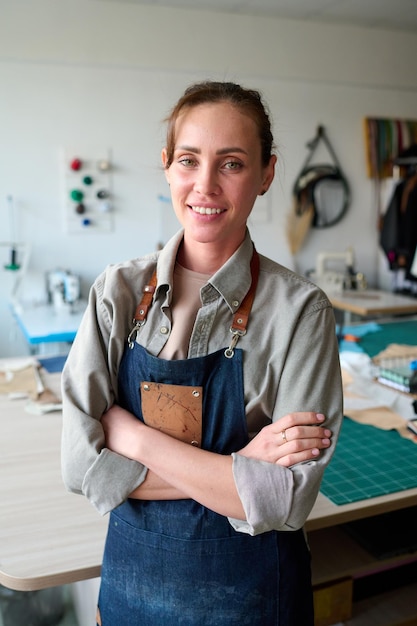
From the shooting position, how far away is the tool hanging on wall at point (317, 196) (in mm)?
4965

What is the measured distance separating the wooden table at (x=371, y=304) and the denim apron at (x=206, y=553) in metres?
3.11

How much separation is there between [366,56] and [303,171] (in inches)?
44.8

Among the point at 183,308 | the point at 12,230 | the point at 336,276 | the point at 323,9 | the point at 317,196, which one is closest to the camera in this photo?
the point at 183,308

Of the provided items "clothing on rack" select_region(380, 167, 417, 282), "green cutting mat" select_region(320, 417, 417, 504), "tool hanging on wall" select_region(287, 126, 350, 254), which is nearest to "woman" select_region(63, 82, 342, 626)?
"green cutting mat" select_region(320, 417, 417, 504)

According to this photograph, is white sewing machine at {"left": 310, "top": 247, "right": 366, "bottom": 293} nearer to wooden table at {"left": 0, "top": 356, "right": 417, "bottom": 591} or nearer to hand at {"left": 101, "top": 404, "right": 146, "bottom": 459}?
wooden table at {"left": 0, "top": 356, "right": 417, "bottom": 591}

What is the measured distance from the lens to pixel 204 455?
105 centimetres

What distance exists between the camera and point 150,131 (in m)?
4.44

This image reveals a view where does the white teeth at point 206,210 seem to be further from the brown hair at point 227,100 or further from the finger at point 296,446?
the finger at point 296,446

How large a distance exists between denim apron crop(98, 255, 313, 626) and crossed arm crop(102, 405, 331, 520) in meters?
0.05

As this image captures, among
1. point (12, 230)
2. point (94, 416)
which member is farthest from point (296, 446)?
point (12, 230)

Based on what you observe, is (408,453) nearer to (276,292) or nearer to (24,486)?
(276,292)

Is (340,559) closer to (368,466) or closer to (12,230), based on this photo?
(368,466)

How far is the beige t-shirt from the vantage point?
1.11 meters

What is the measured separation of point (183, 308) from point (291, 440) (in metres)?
0.32
